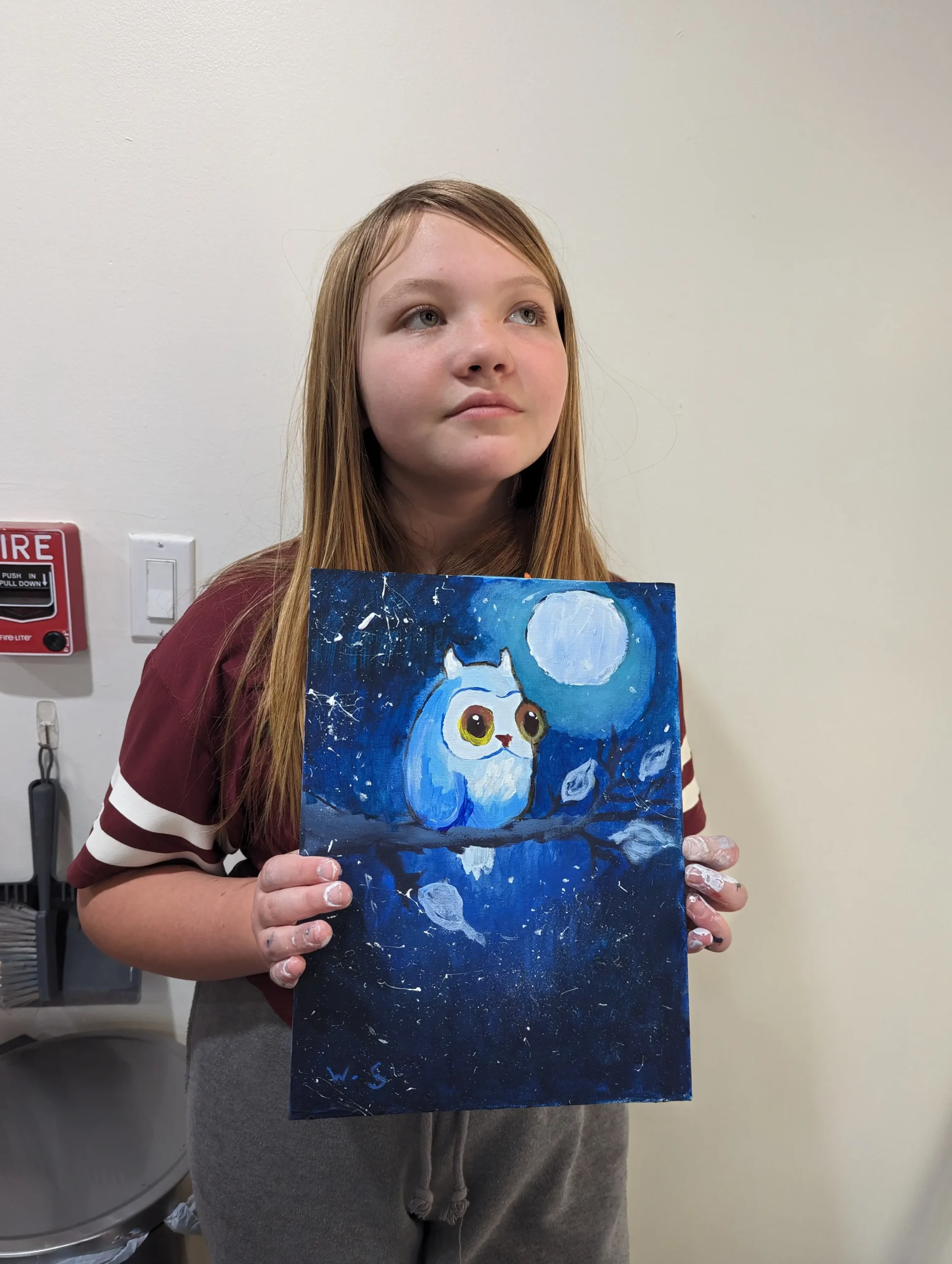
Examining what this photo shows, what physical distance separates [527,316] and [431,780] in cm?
40

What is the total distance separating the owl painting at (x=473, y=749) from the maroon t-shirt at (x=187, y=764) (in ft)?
0.57

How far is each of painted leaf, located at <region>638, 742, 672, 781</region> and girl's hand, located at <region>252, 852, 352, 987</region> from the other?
23 cm

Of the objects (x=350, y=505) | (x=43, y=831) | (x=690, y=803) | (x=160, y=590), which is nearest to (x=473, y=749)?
(x=350, y=505)

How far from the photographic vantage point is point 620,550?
974 millimetres

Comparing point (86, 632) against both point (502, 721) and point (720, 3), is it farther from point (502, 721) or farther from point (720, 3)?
point (720, 3)

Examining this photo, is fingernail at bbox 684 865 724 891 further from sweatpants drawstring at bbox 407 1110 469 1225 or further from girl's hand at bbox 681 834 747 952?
sweatpants drawstring at bbox 407 1110 469 1225

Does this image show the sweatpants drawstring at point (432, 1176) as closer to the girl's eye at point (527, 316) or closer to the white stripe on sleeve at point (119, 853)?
the white stripe on sleeve at point (119, 853)

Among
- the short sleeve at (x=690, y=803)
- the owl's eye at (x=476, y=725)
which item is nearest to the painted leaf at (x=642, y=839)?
the owl's eye at (x=476, y=725)

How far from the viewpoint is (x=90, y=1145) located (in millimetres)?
871

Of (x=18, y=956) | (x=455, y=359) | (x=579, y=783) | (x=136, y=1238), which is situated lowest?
(x=136, y=1238)

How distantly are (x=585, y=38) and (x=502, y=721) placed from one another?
0.79 meters

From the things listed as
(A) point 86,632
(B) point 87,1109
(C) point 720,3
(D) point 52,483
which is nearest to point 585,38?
(C) point 720,3

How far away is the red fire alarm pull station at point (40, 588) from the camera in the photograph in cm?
88

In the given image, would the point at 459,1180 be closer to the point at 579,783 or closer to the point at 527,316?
the point at 579,783
